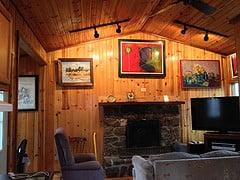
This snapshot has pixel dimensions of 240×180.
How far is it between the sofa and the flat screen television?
9.83 feet

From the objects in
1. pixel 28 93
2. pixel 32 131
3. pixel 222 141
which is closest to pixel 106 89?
pixel 28 93

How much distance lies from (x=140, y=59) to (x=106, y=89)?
1.04 meters

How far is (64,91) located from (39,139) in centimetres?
116

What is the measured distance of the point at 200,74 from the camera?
679 cm

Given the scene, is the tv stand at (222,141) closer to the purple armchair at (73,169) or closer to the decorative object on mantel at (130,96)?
the decorative object on mantel at (130,96)

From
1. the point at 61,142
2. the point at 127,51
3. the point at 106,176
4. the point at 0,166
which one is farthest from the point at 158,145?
the point at 0,166

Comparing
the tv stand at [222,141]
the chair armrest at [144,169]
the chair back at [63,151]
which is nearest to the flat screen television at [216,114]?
the tv stand at [222,141]

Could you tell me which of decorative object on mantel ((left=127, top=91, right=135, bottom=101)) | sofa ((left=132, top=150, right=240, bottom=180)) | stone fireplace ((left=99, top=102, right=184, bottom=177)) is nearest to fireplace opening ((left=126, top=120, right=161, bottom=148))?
stone fireplace ((left=99, top=102, right=184, bottom=177))

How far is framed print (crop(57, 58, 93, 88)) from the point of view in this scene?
6.29 meters

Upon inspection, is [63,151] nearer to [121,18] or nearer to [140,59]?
[121,18]

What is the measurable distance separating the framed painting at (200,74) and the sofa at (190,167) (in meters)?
3.74

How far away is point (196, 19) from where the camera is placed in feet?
17.8

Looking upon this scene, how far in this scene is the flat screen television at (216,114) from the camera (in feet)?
19.5

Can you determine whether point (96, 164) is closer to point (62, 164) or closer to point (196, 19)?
point (62, 164)
